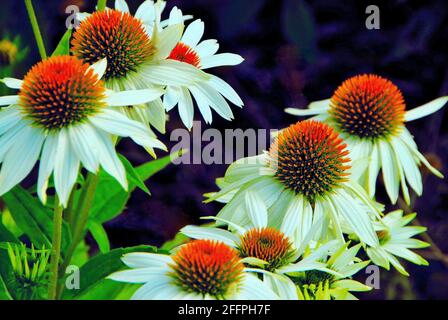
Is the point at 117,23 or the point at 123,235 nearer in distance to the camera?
the point at 117,23

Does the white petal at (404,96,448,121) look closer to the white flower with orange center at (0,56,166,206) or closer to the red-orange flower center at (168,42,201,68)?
the red-orange flower center at (168,42,201,68)

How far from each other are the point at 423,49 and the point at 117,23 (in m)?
1.79

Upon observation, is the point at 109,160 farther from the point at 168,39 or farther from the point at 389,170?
the point at 389,170

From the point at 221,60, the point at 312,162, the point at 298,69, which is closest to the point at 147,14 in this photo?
the point at 221,60

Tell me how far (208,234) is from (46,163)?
0.78 ft

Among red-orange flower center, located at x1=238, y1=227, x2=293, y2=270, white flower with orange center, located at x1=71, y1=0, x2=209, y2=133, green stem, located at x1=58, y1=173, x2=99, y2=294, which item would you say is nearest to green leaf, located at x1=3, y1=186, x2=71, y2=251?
green stem, located at x1=58, y1=173, x2=99, y2=294

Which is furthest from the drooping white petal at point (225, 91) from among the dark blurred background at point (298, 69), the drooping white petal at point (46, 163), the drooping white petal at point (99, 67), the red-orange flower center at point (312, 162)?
the dark blurred background at point (298, 69)

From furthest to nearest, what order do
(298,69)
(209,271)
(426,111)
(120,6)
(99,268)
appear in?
(298,69) → (426,111) → (120,6) → (99,268) → (209,271)

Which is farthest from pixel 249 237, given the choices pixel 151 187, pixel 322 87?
pixel 322 87

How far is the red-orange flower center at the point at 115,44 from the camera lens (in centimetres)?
101

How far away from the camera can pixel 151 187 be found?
2.29 meters

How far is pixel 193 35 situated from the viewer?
1212 mm

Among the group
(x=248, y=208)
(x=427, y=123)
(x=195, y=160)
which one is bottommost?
(x=248, y=208)

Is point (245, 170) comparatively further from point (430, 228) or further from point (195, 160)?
point (430, 228)
